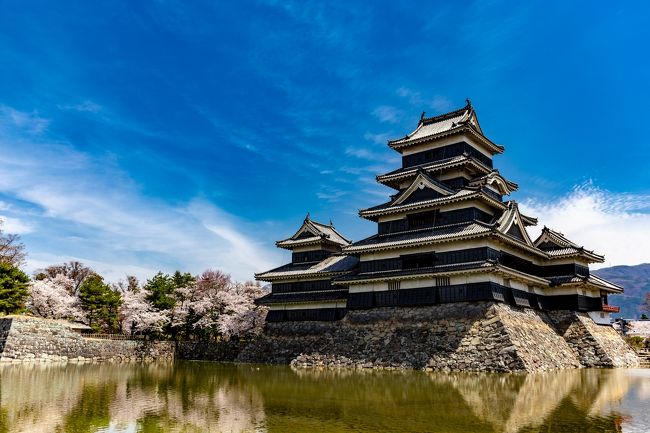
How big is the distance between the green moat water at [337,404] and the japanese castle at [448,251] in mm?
8410

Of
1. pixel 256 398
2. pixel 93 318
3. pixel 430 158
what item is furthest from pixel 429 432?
pixel 93 318

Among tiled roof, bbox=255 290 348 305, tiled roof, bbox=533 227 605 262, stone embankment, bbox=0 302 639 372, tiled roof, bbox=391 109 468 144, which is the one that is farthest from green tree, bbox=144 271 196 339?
tiled roof, bbox=533 227 605 262

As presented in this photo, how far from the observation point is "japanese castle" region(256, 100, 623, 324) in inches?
1230

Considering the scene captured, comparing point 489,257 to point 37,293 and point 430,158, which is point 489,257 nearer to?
point 430,158

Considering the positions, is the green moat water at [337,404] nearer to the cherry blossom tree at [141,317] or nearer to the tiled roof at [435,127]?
the tiled roof at [435,127]

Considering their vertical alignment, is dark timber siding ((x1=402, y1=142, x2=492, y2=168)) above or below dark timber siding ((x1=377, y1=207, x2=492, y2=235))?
above

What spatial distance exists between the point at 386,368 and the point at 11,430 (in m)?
22.3

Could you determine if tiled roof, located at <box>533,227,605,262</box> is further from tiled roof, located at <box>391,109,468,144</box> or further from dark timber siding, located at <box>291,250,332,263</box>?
dark timber siding, located at <box>291,250,332,263</box>

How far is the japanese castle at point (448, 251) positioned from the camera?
31.2 metres

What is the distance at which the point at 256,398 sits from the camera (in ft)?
58.6

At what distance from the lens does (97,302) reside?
52062 millimetres

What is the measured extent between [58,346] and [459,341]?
110 feet

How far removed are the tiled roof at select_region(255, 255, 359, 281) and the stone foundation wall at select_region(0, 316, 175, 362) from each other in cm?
1402

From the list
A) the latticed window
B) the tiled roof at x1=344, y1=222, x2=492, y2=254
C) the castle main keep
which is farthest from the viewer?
the latticed window
